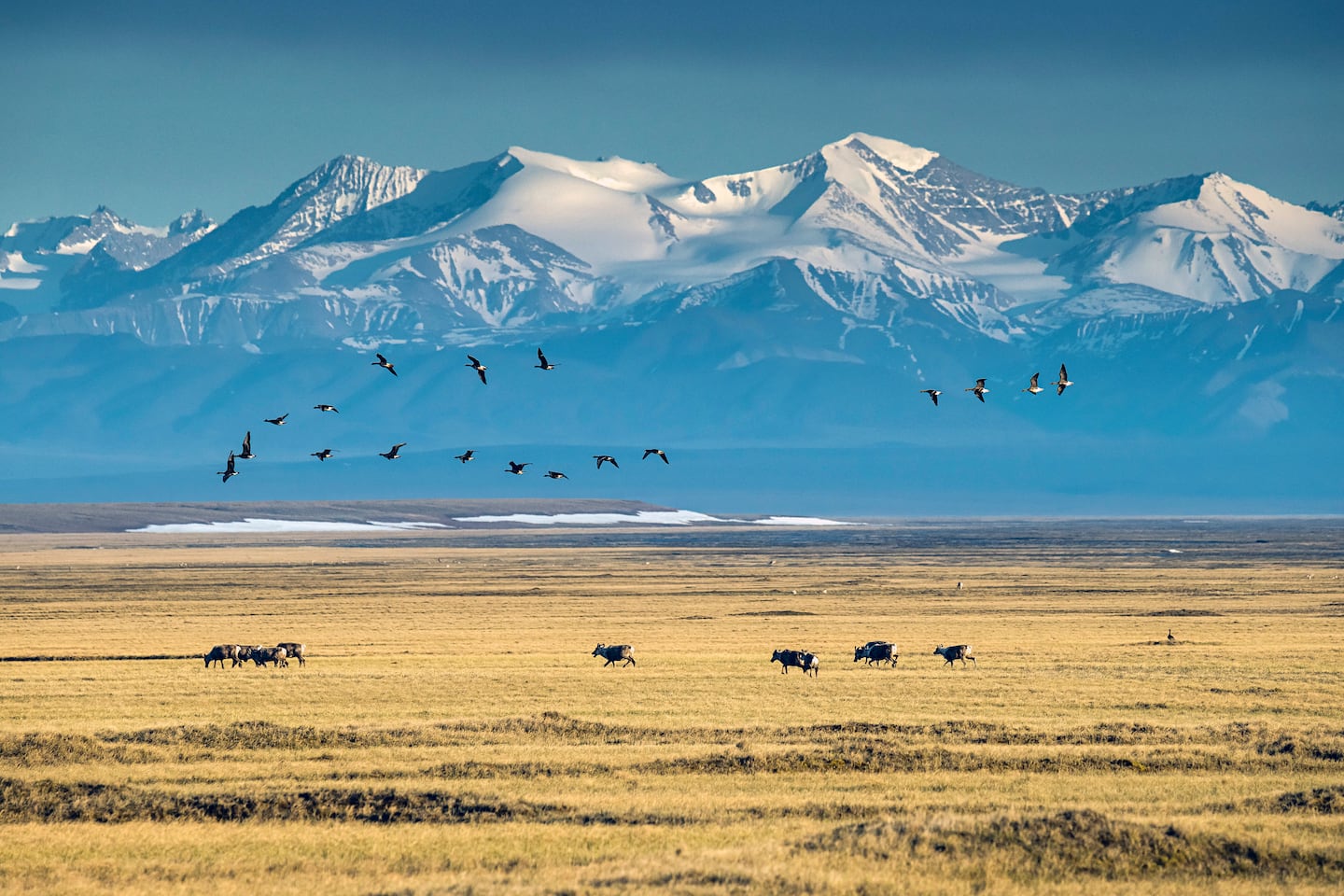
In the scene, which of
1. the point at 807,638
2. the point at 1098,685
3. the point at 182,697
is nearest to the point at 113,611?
the point at 807,638

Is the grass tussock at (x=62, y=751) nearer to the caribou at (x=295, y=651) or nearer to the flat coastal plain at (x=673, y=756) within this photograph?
the flat coastal plain at (x=673, y=756)

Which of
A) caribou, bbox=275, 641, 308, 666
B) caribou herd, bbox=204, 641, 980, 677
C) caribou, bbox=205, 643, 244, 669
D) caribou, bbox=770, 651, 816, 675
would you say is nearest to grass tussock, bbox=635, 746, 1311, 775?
caribou, bbox=770, 651, 816, 675

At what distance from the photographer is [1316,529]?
630ft

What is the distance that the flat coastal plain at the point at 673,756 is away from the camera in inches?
795

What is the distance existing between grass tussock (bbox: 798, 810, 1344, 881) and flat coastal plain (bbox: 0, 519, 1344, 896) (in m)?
0.04

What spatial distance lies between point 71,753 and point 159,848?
21.9ft

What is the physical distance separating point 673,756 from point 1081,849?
8.46 metres

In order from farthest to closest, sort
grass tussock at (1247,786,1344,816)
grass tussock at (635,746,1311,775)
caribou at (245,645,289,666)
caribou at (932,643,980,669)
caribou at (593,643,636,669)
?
caribou at (245,645,289,666) < caribou at (593,643,636,669) < caribou at (932,643,980,669) < grass tussock at (635,746,1311,775) < grass tussock at (1247,786,1344,816)

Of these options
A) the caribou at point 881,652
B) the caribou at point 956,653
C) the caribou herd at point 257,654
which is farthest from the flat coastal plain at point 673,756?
the caribou herd at point 257,654

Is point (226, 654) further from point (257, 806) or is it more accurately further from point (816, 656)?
point (257, 806)

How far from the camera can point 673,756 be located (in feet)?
89.6

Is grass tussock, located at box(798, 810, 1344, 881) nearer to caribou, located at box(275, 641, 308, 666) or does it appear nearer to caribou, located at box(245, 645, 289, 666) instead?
caribou, located at box(245, 645, 289, 666)

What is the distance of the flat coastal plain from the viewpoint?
66.2ft

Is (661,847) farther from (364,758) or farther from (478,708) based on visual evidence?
(478,708)
